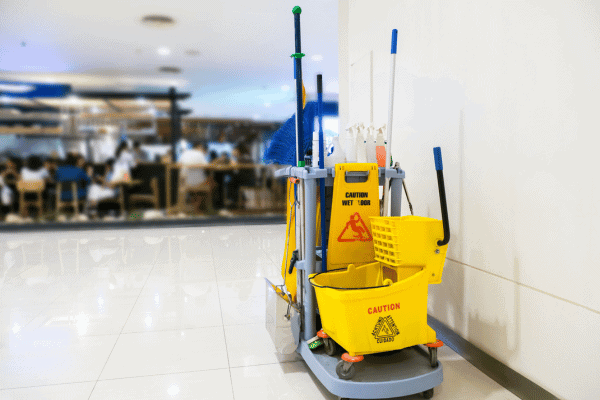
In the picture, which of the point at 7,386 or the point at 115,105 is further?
the point at 115,105

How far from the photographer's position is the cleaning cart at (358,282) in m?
1.45

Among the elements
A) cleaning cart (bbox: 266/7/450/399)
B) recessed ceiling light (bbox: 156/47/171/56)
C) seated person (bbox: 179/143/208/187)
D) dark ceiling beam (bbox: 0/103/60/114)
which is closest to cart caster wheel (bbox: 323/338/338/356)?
cleaning cart (bbox: 266/7/450/399)

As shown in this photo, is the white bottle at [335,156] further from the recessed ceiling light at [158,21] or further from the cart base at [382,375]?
the recessed ceiling light at [158,21]

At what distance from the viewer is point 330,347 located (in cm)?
Answer: 165

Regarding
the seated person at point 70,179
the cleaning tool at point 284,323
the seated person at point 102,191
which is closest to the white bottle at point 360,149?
the cleaning tool at point 284,323

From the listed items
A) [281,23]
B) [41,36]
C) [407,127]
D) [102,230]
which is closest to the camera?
[407,127]

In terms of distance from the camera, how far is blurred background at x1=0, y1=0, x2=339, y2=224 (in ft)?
22.0

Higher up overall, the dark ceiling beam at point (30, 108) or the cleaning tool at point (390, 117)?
the dark ceiling beam at point (30, 108)

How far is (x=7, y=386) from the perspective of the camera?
1.68 meters

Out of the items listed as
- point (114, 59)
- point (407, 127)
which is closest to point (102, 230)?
point (114, 59)

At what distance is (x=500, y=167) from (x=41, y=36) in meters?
6.52

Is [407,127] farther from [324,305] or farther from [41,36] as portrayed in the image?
[41,36]

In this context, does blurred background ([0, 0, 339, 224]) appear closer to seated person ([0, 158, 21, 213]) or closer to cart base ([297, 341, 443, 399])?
seated person ([0, 158, 21, 213])

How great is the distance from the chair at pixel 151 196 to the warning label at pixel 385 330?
7227 millimetres
